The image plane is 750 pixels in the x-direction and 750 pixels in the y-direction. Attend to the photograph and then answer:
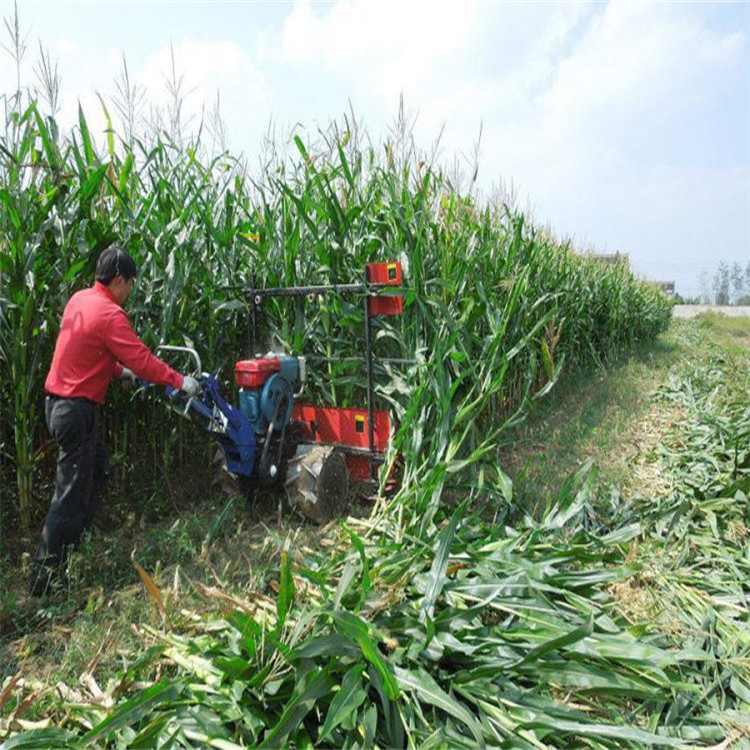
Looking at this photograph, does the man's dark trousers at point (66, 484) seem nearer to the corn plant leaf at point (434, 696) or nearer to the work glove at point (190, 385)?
the work glove at point (190, 385)

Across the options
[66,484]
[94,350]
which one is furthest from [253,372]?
[66,484]

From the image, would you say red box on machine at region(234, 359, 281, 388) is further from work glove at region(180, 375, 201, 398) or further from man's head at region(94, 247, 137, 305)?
man's head at region(94, 247, 137, 305)

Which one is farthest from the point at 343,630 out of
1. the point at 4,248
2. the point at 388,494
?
the point at 4,248

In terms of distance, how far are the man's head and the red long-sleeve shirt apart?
1.4 inches

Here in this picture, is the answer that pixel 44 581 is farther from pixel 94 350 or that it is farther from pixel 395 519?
pixel 395 519

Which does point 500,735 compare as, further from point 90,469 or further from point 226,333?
point 226,333

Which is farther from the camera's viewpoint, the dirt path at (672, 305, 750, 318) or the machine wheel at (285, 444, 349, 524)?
the dirt path at (672, 305, 750, 318)

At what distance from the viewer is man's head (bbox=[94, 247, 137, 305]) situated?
10.2ft

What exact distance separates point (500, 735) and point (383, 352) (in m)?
2.83

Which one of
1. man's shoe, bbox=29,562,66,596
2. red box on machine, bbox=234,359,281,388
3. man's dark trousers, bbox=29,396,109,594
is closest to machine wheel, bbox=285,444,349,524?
red box on machine, bbox=234,359,281,388

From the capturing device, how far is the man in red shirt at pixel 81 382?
302 centimetres

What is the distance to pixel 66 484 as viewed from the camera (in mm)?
3080

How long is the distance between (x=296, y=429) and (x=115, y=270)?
1.51m

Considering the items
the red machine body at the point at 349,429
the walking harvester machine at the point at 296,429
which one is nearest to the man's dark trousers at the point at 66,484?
the walking harvester machine at the point at 296,429
